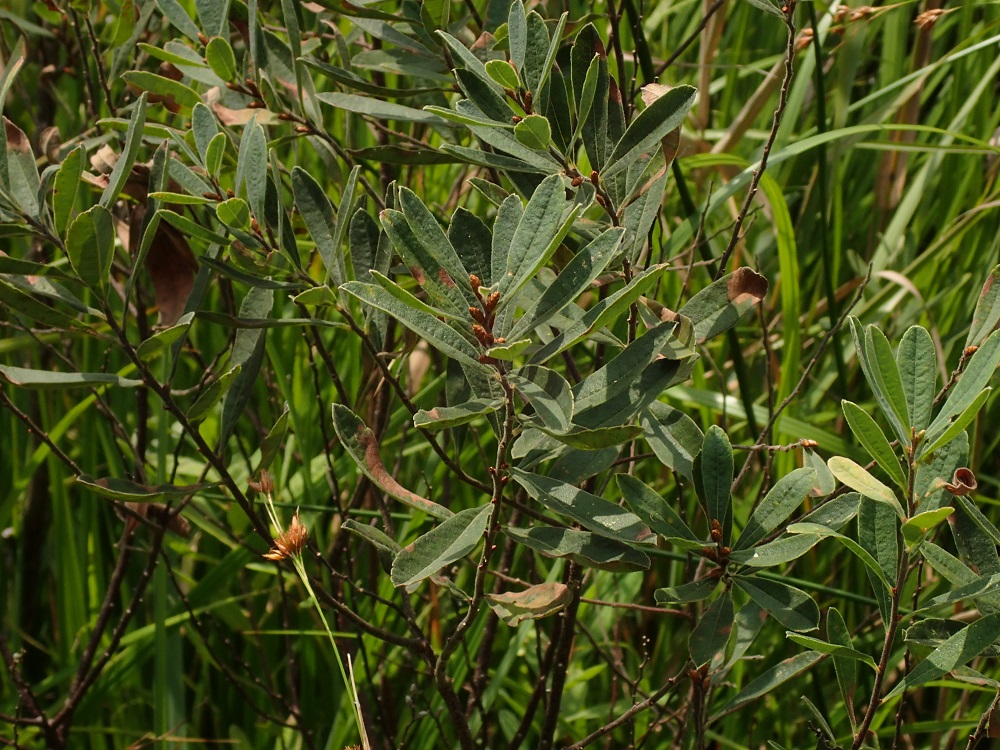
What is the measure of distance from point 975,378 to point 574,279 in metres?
0.25

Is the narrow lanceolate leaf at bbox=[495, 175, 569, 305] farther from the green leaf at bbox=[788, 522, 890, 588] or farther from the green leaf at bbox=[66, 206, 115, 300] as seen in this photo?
the green leaf at bbox=[66, 206, 115, 300]

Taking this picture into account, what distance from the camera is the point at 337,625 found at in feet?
4.28

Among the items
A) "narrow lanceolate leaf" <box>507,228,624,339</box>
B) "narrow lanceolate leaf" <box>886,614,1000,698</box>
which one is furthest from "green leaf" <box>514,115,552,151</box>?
"narrow lanceolate leaf" <box>886,614,1000,698</box>

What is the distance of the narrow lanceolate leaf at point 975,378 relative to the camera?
0.62 m

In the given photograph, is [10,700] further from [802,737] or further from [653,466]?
[802,737]

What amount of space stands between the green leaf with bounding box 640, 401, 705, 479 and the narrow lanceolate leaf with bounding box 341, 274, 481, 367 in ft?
0.66

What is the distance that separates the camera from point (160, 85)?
3.12ft

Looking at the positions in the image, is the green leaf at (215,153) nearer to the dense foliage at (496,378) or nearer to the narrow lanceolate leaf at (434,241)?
the dense foliage at (496,378)

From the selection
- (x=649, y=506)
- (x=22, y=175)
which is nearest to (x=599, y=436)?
(x=649, y=506)

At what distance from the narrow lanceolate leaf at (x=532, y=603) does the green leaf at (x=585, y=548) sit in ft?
0.09

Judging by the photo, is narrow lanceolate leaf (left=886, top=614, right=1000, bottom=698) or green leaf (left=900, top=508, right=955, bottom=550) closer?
green leaf (left=900, top=508, right=955, bottom=550)

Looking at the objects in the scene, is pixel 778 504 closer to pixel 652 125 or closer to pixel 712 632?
pixel 712 632

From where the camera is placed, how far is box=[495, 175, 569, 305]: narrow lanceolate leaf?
24.4 inches

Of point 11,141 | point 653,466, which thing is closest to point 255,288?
point 11,141
